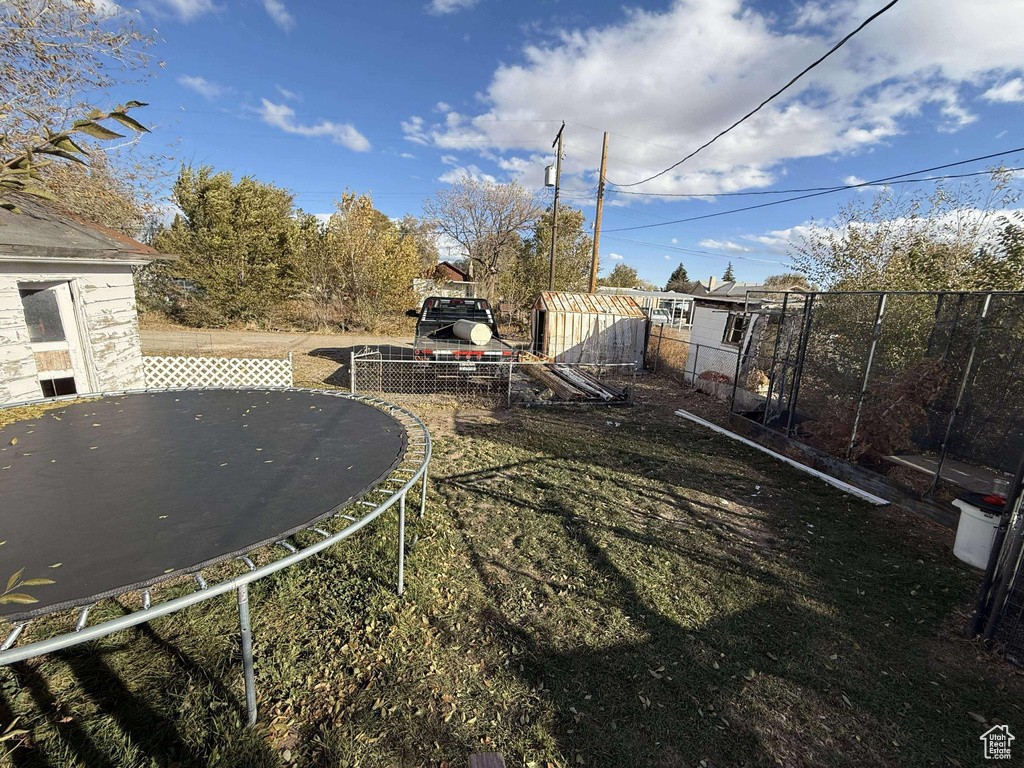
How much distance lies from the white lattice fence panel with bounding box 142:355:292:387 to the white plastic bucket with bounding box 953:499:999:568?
906 centimetres

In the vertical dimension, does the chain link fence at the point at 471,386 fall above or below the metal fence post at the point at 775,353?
below

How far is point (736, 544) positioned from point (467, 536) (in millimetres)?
2462

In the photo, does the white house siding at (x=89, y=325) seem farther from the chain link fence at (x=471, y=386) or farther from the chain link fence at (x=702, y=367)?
the chain link fence at (x=702, y=367)

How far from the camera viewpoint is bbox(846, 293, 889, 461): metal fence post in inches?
199

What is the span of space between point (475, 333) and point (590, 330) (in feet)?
17.0

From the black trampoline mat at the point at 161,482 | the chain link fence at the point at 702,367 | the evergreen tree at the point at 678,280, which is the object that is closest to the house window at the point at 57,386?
the black trampoline mat at the point at 161,482

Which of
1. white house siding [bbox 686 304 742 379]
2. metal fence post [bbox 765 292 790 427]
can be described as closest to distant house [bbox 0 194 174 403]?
metal fence post [bbox 765 292 790 427]

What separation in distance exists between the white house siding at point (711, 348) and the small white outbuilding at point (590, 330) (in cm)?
184

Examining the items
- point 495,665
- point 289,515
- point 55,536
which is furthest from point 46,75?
point 495,665

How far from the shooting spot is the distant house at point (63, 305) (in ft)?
15.7

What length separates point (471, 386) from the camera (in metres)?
9.16

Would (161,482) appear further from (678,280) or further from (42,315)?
(678,280)

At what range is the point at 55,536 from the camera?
1.87 metres

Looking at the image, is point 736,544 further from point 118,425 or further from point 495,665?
point 118,425
